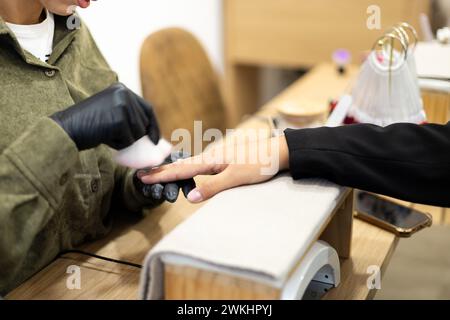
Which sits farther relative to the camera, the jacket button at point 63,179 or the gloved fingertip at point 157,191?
the gloved fingertip at point 157,191

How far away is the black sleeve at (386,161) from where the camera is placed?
842mm

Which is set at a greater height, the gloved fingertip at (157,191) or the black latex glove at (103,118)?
the black latex glove at (103,118)

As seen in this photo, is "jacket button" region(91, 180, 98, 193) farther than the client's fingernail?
Yes

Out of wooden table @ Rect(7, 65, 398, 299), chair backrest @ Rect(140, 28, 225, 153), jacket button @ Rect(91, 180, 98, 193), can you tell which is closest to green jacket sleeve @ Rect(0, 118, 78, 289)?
wooden table @ Rect(7, 65, 398, 299)

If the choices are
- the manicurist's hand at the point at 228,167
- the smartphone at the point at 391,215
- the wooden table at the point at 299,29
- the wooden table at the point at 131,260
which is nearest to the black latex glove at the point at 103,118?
the manicurist's hand at the point at 228,167

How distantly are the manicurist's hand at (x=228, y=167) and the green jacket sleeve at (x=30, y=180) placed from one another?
192mm

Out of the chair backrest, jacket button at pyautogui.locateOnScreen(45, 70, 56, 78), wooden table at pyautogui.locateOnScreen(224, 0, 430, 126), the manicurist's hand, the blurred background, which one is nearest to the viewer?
the manicurist's hand

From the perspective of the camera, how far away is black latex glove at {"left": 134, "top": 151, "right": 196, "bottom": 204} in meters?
0.94

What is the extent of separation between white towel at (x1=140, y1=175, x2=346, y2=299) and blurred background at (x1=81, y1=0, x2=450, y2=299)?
1.03 meters

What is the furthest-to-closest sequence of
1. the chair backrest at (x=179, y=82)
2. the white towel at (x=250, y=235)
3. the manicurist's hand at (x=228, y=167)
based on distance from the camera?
1. the chair backrest at (x=179, y=82)
2. the manicurist's hand at (x=228, y=167)
3. the white towel at (x=250, y=235)

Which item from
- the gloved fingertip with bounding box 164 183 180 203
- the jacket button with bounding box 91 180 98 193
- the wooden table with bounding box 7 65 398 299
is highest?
the gloved fingertip with bounding box 164 183 180 203

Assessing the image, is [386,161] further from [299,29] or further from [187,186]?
[299,29]

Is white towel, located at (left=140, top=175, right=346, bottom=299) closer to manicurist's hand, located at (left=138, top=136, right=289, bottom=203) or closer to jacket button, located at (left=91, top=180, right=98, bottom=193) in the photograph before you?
manicurist's hand, located at (left=138, top=136, right=289, bottom=203)

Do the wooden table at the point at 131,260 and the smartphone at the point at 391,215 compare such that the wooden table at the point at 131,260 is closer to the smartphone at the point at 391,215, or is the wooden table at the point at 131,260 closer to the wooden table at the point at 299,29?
the smartphone at the point at 391,215
